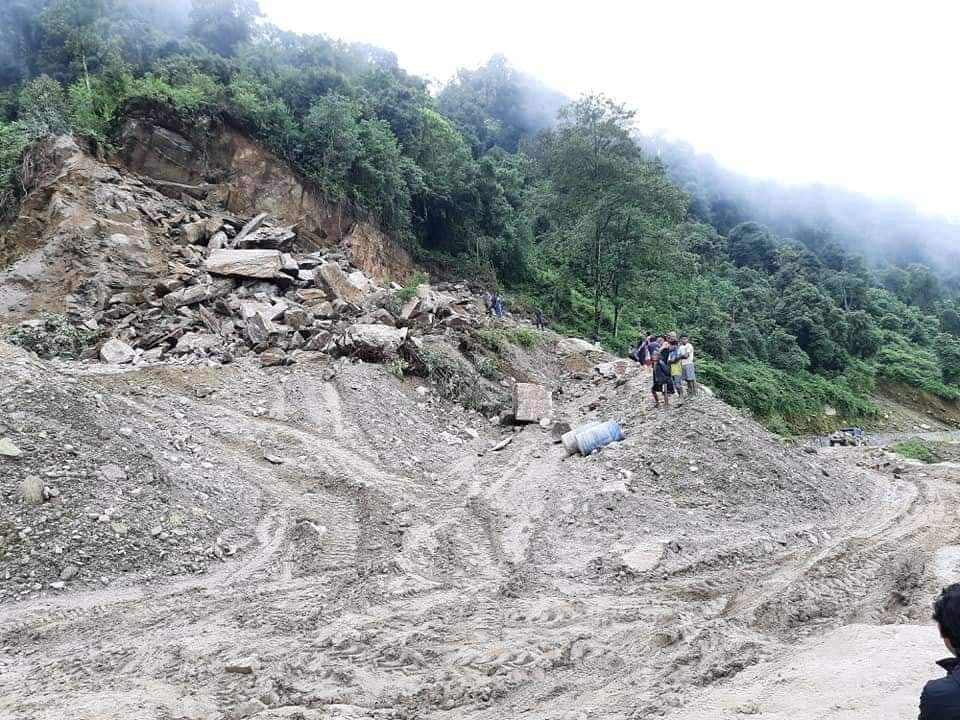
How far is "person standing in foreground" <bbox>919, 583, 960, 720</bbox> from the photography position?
2176 mm

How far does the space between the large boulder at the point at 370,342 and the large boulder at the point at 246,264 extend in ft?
12.2

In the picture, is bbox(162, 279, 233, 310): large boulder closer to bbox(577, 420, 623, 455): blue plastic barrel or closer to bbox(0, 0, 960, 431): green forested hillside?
bbox(0, 0, 960, 431): green forested hillside

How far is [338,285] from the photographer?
16.7 m

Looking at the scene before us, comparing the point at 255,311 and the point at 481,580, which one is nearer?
the point at 481,580

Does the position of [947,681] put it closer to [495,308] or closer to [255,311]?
[255,311]

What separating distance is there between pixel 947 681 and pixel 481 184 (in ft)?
88.6

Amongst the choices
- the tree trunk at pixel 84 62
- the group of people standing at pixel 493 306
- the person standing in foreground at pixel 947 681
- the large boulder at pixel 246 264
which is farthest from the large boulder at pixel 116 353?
the person standing in foreground at pixel 947 681

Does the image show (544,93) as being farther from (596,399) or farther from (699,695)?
(699,695)

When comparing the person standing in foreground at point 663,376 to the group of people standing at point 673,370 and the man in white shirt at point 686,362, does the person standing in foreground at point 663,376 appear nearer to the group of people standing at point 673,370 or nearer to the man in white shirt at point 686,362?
the group of people standing at point 673,370

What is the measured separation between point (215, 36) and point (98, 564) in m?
30.1

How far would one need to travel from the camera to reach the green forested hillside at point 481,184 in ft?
71.7

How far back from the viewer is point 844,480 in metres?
9.99

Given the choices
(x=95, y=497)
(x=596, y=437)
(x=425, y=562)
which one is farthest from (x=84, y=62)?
(x=425, y=562)

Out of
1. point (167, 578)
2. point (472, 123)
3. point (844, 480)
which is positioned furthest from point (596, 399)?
point (472, 123)
